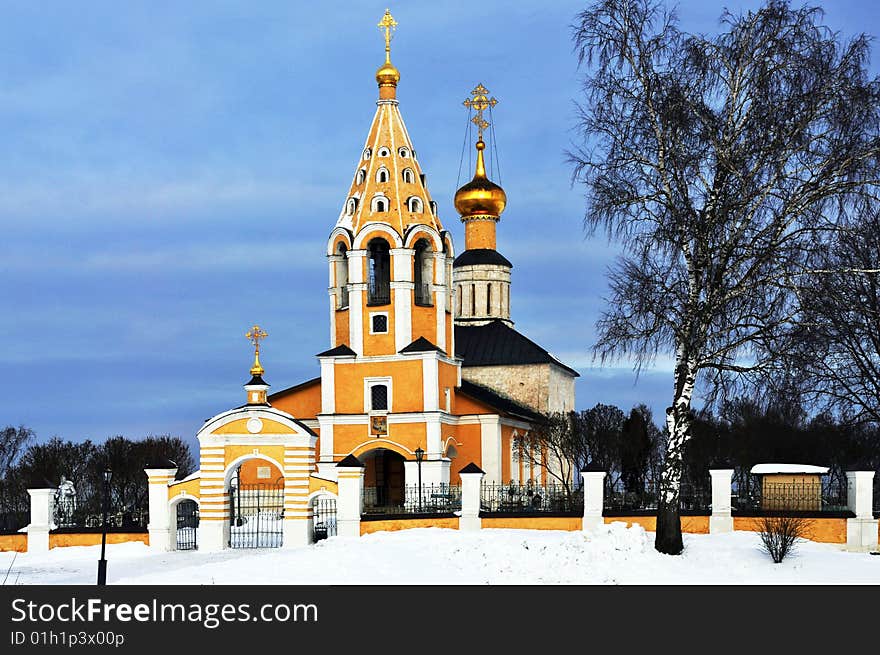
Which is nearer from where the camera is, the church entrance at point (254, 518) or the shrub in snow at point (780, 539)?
the shrub in snow at point (780, 539)

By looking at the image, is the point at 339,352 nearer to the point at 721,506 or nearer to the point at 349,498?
the point at 349,498

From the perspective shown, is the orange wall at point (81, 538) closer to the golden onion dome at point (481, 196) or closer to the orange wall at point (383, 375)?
the orange wall at point (383, 375)

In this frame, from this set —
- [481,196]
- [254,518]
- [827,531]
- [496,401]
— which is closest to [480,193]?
[481,196]

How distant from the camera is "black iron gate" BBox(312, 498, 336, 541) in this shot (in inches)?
1083

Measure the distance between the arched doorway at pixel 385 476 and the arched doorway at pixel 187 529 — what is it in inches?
270

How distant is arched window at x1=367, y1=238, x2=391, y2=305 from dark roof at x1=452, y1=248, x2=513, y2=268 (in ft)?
41.1

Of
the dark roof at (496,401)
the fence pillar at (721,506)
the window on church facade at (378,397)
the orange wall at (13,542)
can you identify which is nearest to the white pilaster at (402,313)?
the window on church facade at (378,397)

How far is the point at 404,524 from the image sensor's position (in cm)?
2659

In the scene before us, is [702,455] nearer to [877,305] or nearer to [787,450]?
[787,450]

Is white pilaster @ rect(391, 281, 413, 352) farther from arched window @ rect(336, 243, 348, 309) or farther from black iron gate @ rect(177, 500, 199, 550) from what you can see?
black iron gate @ rect(177, 500, 199, 550)

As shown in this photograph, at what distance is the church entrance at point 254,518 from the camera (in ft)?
91.0

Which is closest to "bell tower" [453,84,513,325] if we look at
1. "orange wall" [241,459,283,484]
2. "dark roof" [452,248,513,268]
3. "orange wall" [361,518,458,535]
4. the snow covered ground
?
"dark roof" [452,248,513,268]

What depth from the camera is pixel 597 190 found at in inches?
795
